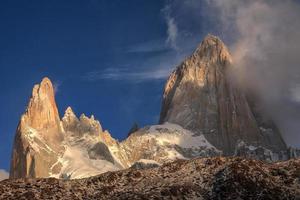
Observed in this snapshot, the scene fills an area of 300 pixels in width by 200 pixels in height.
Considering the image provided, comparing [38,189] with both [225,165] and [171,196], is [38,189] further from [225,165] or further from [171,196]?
[225,165]

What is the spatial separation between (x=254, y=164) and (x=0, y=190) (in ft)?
66.2

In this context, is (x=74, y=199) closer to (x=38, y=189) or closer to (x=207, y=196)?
(x=38, y=189)

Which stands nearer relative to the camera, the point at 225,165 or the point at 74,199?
the point at 74,199

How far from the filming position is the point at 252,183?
57406 mm

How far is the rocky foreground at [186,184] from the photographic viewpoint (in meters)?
56.7

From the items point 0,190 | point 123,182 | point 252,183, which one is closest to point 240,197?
point 252,183

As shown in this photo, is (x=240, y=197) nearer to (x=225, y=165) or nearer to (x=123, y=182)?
(x=225, y=165)

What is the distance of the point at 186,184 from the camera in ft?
191

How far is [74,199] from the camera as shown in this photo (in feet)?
185

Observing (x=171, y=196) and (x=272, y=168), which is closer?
(x=171, y=196)

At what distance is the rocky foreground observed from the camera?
5666cm

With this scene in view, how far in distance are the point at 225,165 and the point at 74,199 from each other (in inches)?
500

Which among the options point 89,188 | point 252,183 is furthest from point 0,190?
point 252,183

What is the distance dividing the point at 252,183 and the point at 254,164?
309cm
